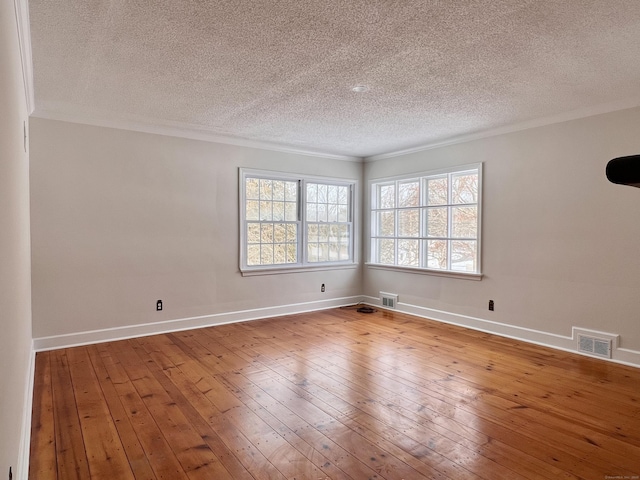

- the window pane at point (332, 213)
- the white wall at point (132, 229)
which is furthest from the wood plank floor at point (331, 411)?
the window pane at point (332, 213)

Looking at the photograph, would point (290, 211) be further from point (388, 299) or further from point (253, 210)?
point (388, 299)

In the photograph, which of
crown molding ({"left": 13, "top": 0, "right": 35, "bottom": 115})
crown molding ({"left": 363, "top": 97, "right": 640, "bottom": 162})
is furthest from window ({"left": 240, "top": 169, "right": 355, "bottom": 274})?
crown molding ({"left": 13, "top": 0, "right": 35, "bottom": 115})

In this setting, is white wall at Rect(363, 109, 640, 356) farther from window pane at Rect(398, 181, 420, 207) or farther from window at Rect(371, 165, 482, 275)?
window pane at Rect(398, 181, 420, 207)

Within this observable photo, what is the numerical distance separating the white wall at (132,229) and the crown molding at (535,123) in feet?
6.87

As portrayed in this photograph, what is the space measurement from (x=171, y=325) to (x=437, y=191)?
388cm

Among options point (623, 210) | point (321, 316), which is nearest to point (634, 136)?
point (623, 210)

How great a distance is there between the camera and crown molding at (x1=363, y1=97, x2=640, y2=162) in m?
3.59

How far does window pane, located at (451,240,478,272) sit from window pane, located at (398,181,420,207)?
881 millimetres

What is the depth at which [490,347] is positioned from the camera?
4.10 meters

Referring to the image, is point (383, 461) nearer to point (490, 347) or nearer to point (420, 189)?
point (490, 347)

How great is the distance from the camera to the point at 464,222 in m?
5.00

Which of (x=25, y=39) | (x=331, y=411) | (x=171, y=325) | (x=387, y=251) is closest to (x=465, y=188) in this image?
(x=387, y=251)

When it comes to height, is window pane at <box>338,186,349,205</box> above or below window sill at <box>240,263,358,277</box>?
above

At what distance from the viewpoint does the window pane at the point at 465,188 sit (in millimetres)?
4902
